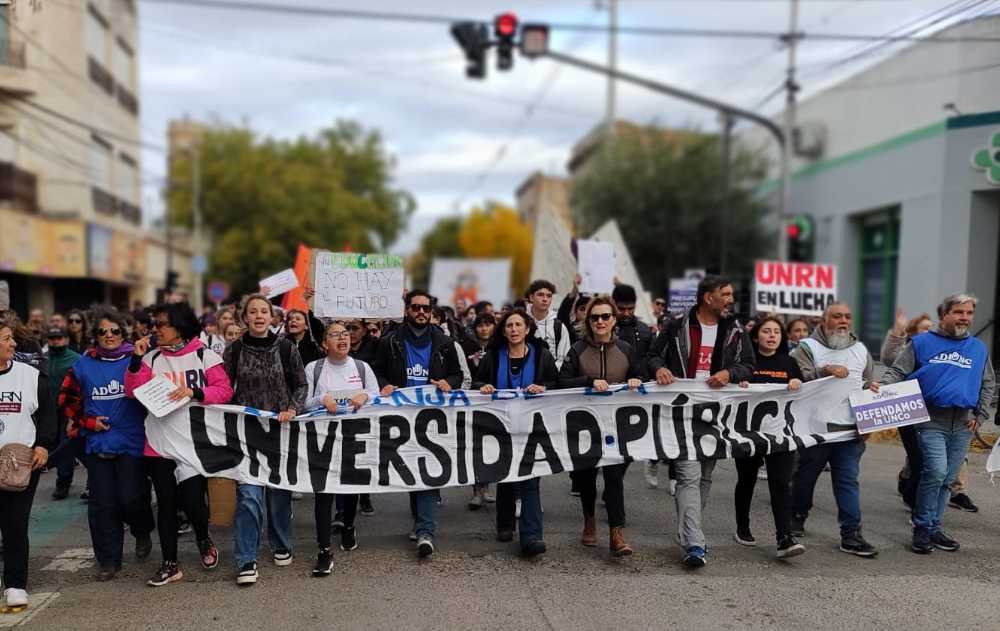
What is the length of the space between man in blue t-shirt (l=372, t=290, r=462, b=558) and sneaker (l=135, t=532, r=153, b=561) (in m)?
1.90

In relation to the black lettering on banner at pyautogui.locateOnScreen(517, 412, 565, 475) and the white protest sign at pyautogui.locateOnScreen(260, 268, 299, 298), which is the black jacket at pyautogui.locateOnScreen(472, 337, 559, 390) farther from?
the white protest sign at pyautogui.locateOnScreen(260, 268, 299, 298)

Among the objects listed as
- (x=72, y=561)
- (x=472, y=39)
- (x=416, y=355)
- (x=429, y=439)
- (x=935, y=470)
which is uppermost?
(x=472, y=39)

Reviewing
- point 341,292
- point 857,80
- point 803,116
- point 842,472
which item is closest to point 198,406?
point 341,292

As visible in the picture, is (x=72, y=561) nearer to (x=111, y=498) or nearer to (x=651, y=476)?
(x=111, y=498)

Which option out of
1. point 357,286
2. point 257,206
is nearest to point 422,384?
point 357,286

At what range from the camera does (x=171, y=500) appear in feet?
18.8

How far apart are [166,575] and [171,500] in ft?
1.61

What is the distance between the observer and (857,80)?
25.2 metres

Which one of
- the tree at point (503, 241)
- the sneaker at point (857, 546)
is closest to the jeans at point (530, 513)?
the sneaker at point (857, 546)

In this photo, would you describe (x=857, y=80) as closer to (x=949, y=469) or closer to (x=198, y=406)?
(x=949, y=469)

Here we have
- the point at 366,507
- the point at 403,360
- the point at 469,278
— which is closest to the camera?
the point at 403,360

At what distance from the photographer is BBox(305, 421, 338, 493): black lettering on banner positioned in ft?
19.9

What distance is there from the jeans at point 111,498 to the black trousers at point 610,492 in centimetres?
292

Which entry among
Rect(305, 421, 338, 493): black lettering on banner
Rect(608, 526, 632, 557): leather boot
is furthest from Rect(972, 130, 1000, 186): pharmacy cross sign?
Rect(305, 421, 338, 493): black lettering on banner
